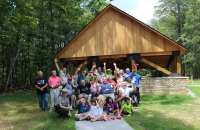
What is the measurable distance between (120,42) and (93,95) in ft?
18.4

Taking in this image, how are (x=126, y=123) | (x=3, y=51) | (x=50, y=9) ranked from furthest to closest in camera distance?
1. (x=50, y=9)
2. (x=3, y=51)
3. (x=126, y=123)

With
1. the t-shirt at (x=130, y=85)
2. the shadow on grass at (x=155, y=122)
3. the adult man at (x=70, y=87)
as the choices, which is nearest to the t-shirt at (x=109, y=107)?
the shadow on grass at (x=155, y=122)

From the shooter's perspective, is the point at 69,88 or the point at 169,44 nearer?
the point at 69,88

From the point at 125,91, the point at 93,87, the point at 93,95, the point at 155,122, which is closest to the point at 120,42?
the point at 125,91

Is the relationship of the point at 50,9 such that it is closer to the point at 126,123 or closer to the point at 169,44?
the point at 169,44

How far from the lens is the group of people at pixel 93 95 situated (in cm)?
682

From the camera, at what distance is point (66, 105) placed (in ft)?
23.6

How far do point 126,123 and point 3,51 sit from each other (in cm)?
1389

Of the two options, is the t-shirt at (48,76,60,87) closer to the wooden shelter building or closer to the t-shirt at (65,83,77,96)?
the t-shirt at (65,83,77,96)

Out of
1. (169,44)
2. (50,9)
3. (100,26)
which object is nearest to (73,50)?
(100,26)

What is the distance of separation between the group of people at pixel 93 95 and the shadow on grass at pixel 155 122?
0.51 metres

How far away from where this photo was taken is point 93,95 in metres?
7.89

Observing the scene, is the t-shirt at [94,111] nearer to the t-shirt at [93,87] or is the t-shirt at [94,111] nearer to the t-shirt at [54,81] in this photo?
the t-shirt at [93,87]

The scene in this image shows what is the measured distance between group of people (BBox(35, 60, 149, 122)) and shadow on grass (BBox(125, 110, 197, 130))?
51 cm
